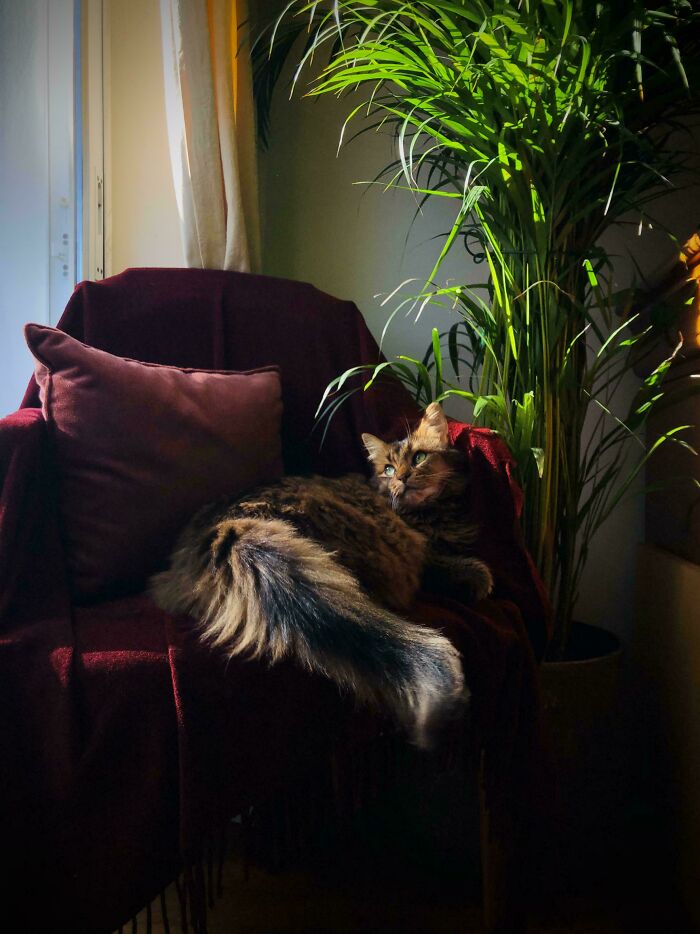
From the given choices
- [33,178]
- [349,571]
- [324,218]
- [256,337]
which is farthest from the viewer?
[324,218]

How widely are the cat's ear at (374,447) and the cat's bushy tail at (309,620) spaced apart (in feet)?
1.44

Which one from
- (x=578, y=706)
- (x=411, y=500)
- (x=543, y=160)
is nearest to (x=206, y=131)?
(x=543, y=160)

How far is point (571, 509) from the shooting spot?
1.59 m

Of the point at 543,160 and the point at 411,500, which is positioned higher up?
the point at 543,160

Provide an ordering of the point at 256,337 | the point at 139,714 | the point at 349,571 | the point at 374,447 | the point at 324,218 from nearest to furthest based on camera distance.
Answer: the point at 139,714 < the point at 349,571 < the point at 374,447 < the point at 256,337 < the point at 324,218

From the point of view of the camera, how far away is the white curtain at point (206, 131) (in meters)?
1.84

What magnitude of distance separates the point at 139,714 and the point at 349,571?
1.16 ft

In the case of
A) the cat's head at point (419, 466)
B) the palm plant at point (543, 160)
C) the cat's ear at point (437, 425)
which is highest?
the palm plant at point (543, 160)

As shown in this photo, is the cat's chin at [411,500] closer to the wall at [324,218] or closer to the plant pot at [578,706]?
the plant pot at [578,706]

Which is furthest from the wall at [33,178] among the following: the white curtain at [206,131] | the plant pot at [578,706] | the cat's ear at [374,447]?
the plant pot at [578,706]

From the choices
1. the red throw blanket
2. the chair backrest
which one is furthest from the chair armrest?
the chair backrest

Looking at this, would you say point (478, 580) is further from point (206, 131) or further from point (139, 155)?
point (139, 155)

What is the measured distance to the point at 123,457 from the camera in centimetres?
126

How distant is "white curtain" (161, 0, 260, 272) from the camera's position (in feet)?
6.03
